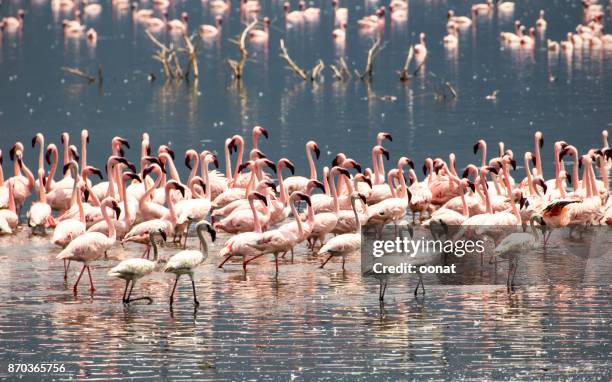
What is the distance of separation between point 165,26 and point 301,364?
4861cm

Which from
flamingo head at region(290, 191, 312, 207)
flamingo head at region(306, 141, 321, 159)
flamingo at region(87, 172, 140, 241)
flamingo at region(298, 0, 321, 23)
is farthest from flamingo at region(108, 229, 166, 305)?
flamingo at region(298, 0, 321, 23)

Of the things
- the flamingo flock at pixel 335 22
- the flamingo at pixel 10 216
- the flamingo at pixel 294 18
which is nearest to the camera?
the flamingo at pixel 10 216

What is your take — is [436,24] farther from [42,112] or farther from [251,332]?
[251,332]

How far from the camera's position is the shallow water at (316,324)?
38.0 ft

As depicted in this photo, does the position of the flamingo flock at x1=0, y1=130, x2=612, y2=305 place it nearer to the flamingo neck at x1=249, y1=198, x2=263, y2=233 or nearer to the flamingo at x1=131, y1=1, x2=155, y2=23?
the flamingo neck at x1=249, y1=198, x2=263, y2=233

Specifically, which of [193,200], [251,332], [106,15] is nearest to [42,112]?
[193,200]

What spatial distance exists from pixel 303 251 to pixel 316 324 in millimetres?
4121

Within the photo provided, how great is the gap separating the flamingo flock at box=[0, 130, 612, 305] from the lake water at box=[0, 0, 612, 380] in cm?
44

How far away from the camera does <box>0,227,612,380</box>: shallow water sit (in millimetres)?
11570

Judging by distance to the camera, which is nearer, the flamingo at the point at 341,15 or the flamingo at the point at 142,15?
the flamingo at the point at 142,15

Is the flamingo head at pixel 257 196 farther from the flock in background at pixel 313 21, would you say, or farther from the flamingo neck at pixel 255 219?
the flock in background at pixel 313 21

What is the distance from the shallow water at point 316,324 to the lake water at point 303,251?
0.11 feet

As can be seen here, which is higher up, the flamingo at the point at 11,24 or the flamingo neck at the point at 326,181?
the flamingo at the point at 11,24

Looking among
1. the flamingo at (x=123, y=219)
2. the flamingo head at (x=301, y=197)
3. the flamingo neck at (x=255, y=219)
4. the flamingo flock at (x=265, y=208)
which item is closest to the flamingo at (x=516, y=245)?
the flamingo flock at (x=265, y=208)
